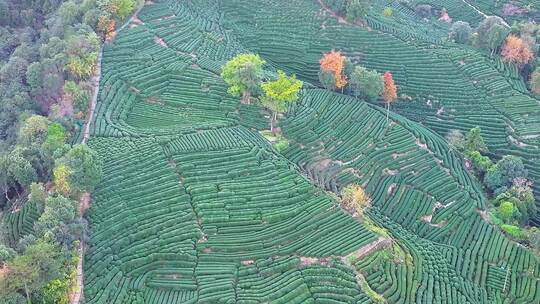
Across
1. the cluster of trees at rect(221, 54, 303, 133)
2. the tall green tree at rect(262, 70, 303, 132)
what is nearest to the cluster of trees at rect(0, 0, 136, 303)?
the cluster of trees at rect(221, 54, 303, 133)

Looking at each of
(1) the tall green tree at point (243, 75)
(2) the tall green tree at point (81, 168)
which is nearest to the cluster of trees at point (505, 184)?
(1) the tall green tree at point (243, 75)

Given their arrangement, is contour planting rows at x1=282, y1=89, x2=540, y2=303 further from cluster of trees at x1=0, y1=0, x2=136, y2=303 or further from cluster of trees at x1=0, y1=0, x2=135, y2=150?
cluster of trees at x1=0, y1=0, x2=135, y2=150

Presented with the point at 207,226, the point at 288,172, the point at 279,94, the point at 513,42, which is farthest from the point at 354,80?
the point at 207,226

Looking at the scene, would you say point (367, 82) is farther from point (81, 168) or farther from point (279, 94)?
point (81, 168)

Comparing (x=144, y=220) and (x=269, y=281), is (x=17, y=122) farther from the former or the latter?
(x=269, y=281)

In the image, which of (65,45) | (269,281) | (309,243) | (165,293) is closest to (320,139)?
(309,243)
